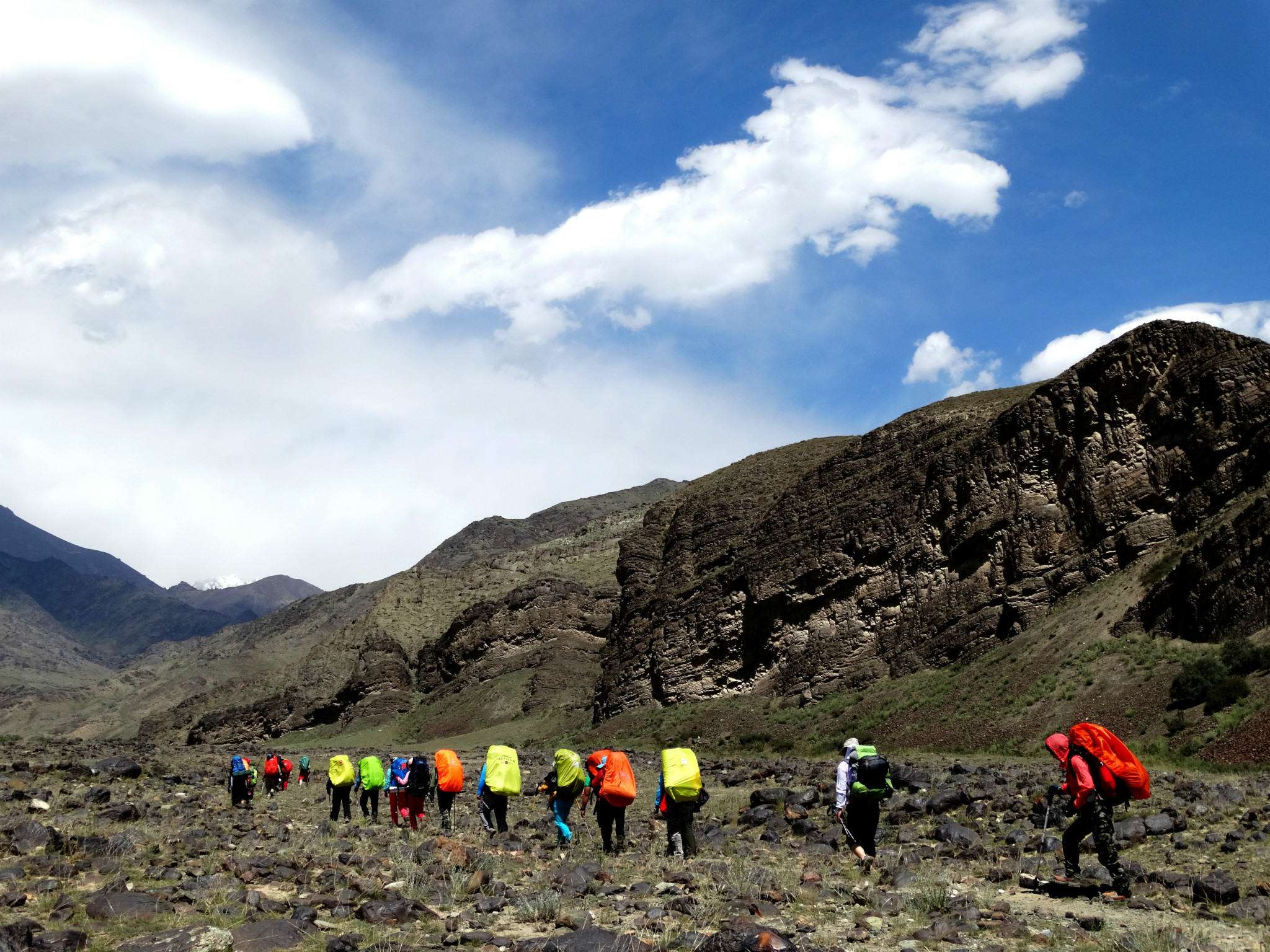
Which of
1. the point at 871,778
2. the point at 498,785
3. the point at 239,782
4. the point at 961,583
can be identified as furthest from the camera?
the point at 961,583

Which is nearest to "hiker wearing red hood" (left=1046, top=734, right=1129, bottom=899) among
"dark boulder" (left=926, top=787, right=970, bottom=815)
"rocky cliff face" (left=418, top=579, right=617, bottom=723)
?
"dark boulder" (left=926, top=787, right=970, bottom=815)

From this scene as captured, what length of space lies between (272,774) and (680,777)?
58.1 ft

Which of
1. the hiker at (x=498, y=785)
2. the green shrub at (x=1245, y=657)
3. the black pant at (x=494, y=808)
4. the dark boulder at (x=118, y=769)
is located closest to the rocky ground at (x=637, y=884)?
the black pant at (x=494, y=808)

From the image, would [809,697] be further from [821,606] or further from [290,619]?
[290,619]

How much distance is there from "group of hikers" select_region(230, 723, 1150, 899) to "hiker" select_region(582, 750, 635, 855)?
1cm

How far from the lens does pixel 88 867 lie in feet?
33.0

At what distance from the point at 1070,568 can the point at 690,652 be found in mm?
21599

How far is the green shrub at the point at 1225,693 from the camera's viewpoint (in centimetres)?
2481

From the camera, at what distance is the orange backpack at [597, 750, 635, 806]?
12.7 meters

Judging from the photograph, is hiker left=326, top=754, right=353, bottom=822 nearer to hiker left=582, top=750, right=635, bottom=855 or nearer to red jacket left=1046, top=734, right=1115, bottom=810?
hiker left=582, top=750, right=635, bottom=855

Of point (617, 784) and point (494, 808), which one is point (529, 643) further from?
point (617, 784)

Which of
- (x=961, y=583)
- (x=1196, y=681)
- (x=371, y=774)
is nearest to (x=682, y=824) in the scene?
(x=371, y=774)

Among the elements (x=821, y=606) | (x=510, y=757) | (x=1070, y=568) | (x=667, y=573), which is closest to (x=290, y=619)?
(x=667, y=573)

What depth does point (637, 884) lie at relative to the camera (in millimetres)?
9727
